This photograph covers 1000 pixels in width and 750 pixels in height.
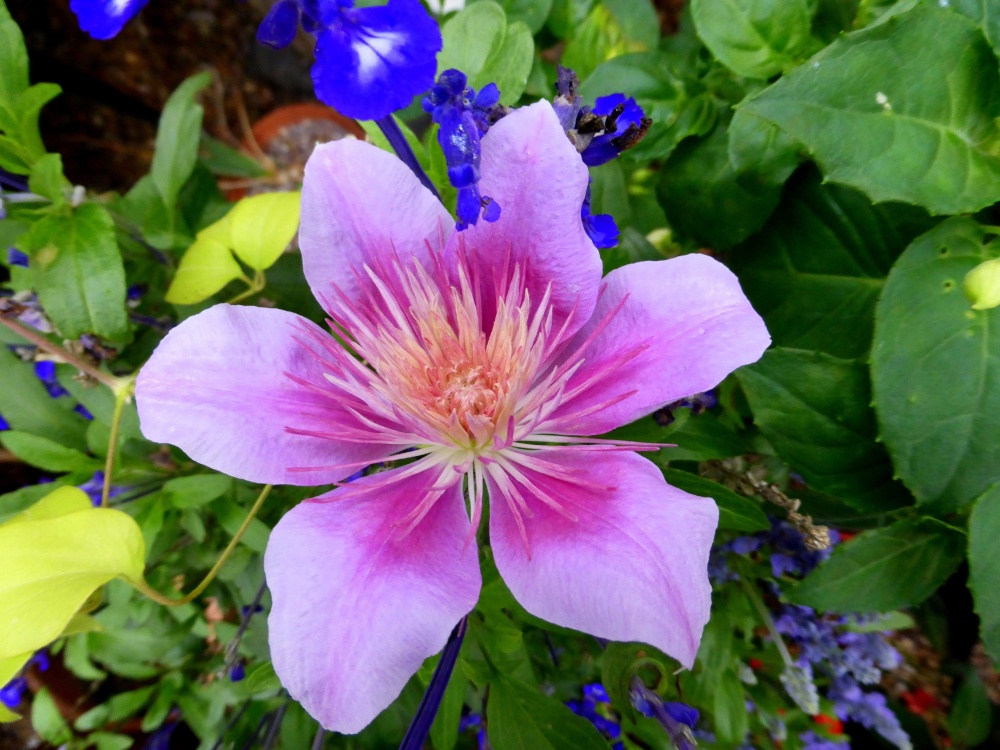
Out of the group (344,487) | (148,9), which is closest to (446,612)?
(344,487)

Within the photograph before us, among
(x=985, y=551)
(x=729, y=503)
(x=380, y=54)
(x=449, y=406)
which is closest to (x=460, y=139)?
(x=380, y=54)

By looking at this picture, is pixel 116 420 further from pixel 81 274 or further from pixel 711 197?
pixel 711 197

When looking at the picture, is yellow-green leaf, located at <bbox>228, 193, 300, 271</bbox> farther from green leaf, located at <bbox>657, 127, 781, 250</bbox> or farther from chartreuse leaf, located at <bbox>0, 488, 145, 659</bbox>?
green leaf, located at <bbox>657, 127, 781, 250</bbox>

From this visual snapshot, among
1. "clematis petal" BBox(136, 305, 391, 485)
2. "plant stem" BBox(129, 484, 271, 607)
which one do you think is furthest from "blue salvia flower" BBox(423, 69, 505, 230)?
"plant stem" BBox(129, 484, 271, 607)

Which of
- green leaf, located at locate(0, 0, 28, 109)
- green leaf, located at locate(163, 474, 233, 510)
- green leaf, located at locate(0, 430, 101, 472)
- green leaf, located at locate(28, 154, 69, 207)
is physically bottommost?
green leaf, located at locate(163, 474, 233, 510)

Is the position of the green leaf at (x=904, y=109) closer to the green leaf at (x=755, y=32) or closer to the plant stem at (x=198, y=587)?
the green leaf at (x=755, y=32)

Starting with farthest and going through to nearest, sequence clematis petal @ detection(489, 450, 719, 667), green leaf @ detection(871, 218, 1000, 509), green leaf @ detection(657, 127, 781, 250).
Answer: green leaf @ detection(657, 127, 781, 250) → green leaf @ detection(871, 218, 1000, 509) → clematis petal @ detection(489, 450, 719, 667)

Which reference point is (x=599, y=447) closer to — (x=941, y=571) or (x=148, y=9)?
(x=941, y=571)
